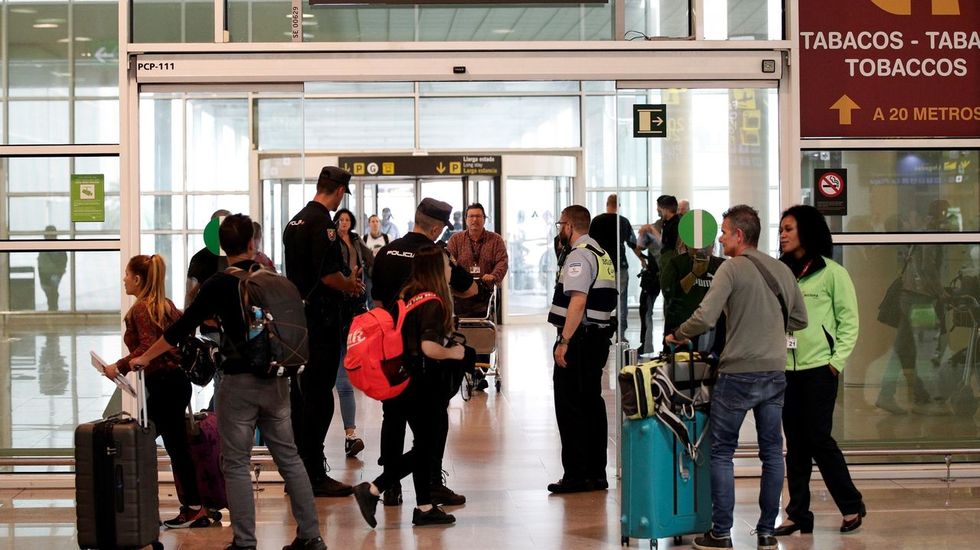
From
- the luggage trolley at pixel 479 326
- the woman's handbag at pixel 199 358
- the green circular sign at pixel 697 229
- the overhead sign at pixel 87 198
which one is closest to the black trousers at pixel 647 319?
the green circular sign at pixel 697 229

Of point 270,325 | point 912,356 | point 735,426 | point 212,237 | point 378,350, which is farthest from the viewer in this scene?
point 912,356

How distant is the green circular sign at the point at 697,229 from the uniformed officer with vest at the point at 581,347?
492 millimetres

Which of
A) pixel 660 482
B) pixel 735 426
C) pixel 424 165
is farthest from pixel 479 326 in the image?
pixel 424 165

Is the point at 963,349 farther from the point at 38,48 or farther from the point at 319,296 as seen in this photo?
the point at 38,48

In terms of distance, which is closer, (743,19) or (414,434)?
(414,434)

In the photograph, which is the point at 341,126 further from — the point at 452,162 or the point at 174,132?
the point at 174,132

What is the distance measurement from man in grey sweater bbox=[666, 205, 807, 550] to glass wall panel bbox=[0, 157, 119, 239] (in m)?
3.50

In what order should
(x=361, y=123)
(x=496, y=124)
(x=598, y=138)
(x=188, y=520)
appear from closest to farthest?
(x=188, y=520) → (x=361, y=123) → (x=496, y=124) → (x=598, y=138)

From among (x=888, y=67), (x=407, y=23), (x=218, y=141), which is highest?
(x=407, y=23)

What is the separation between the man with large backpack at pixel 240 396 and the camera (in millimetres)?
4953

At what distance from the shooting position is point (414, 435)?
5.78 metres

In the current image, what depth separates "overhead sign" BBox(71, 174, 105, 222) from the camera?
6.93m

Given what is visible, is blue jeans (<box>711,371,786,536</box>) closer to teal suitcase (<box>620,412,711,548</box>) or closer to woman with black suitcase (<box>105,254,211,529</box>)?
teal suitcase (<box>620,412,711,548</box>)

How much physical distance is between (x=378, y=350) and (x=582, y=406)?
5.28ft
